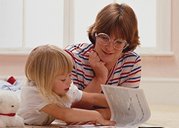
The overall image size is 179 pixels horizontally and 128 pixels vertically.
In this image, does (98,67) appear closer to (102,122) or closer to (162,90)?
(102,122)

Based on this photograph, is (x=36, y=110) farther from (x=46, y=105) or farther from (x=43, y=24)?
(x=43, y=24)

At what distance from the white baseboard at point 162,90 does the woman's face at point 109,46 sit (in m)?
1.39

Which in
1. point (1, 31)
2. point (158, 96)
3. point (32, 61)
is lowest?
point (158, 96)

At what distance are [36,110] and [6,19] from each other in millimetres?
1829

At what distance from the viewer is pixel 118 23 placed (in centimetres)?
159

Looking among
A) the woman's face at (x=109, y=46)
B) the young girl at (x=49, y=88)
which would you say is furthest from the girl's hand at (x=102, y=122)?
the woman's face at (x=109, y=46)

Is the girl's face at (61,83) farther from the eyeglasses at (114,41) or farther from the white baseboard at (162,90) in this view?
the white baseboard at (162,90)

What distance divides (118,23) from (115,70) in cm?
23

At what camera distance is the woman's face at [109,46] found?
1.58m

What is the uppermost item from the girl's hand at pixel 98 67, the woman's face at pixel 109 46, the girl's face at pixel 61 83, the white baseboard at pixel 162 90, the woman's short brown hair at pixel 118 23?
the woman's short brown hair at pixel 118 23

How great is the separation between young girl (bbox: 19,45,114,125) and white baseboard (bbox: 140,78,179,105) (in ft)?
5.25

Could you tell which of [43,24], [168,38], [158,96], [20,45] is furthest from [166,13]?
[20,45]

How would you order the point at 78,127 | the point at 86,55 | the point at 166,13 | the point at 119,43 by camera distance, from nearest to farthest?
the point at 78,127
the point at 119,43
the point at 86,55
the point at 166,13

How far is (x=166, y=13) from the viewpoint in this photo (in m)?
2.98
